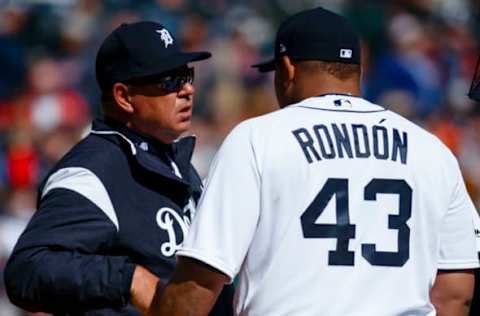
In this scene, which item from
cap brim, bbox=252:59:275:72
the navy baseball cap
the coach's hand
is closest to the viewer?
the coach's hand

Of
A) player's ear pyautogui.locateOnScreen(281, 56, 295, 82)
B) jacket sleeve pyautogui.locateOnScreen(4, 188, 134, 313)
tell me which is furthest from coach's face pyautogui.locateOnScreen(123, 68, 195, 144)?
player's ear pyautogui.locateOnScreen(281, 56, 295, 82)

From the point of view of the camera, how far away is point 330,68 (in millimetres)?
4027

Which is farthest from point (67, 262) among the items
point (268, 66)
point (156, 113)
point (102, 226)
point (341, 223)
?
point (268, 66)

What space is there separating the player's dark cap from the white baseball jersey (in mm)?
170

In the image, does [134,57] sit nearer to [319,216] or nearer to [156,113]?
[156,113]

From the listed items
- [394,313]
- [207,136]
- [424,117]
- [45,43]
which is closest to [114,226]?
[394,313]

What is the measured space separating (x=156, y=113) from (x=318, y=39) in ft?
2.40

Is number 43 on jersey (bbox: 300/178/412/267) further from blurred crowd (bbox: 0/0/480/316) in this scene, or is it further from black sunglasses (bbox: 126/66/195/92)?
blurred crowd (bbox: 0/0/480/316)

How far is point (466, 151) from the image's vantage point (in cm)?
1061

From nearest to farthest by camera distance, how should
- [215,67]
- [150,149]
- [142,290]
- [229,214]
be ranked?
[229,214]
[142,290]
[150,149]
[215,67]

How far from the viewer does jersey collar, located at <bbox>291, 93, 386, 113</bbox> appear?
3.96 meters

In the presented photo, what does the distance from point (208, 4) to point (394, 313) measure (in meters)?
8.84

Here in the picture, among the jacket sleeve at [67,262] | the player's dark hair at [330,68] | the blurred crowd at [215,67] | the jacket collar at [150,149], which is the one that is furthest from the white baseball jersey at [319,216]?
the blurred crowd at [215,67]

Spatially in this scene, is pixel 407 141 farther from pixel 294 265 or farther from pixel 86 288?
pixel 86 288
